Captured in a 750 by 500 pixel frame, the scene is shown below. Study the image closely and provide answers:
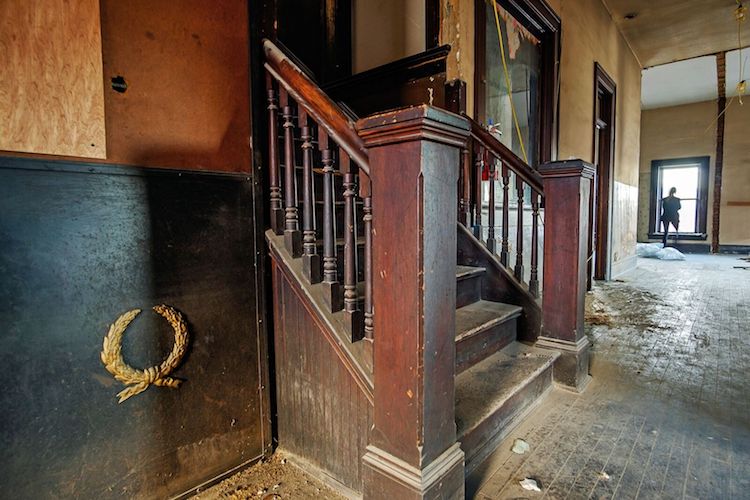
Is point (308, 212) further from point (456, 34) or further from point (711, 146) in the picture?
point (711, 146)

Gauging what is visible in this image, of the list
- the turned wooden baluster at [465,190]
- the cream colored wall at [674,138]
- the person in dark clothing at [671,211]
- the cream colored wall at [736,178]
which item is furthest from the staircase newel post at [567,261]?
the cream colored wall at [674,138]

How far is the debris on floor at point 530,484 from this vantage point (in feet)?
4.50

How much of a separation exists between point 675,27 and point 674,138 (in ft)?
17.5

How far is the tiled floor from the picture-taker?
4.57 ft

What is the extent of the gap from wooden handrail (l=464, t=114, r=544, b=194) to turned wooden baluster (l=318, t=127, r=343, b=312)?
1244mm

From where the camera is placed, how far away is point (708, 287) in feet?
16.4

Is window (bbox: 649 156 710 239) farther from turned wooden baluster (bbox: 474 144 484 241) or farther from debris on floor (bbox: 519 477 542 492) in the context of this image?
debris on floor (bbox: 519 477 542 492)

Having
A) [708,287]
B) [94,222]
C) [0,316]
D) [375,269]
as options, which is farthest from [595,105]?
[0,316]

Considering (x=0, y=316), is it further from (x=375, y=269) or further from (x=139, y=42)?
(x=375, y=269)

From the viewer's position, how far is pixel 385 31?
2.95 metres

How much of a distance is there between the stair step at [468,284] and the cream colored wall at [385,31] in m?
1.60

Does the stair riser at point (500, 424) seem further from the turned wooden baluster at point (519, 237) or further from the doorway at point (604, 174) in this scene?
the doorway at point (604, 174)

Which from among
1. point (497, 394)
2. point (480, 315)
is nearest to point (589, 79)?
point (480, 315)

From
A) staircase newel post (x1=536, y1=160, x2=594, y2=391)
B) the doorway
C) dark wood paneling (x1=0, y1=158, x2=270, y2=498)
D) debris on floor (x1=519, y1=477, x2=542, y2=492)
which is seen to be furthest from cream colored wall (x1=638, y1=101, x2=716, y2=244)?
dark wood paneling (x1=0, y1=158, x2=270, y2=498)
